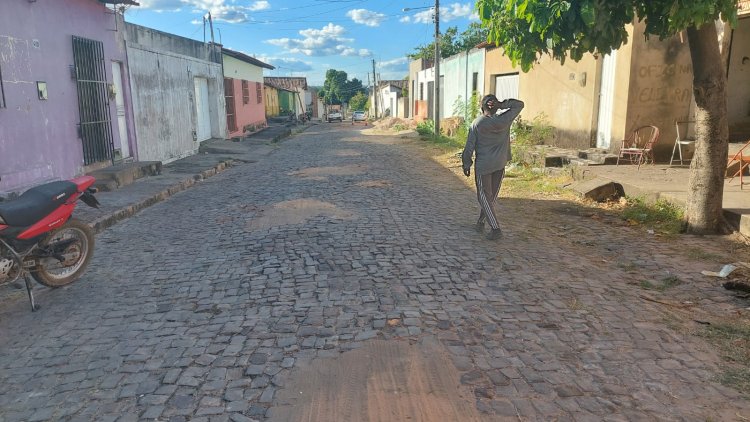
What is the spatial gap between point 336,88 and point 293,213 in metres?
77.3

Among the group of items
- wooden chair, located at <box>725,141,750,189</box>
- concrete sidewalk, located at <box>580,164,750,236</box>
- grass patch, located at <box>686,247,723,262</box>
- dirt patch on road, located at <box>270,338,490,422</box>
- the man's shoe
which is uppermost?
wooden chair, located at <box>725,141,750,189</box>

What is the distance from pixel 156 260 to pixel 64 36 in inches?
227

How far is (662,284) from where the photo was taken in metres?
4.68

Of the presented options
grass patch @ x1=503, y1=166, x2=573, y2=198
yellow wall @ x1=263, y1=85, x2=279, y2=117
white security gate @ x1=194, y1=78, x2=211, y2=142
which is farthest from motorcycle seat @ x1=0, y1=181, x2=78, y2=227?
yellow wall @ x1=263, y1=85, x2=279, y2=117

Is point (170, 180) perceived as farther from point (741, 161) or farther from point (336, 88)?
point (336, 88)

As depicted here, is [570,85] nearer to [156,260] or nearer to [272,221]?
[272,221]

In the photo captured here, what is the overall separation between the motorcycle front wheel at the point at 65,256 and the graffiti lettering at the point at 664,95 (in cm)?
972

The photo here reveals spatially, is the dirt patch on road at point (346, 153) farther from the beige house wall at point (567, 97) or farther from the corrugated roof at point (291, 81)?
the corrugated roof at point (291, 81)

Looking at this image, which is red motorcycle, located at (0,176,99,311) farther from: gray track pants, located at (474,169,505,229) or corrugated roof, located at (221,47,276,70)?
corrugated roof, located at (221,47,276,70)

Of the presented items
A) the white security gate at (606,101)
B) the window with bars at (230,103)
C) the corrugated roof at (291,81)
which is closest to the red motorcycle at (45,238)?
the white security gate at (606,101)

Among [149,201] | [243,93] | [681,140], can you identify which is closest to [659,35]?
[681,140]

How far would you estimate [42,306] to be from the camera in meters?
4.41

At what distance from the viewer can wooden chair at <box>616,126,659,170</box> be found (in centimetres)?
950

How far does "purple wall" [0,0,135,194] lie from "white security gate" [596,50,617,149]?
1027 centimetres
